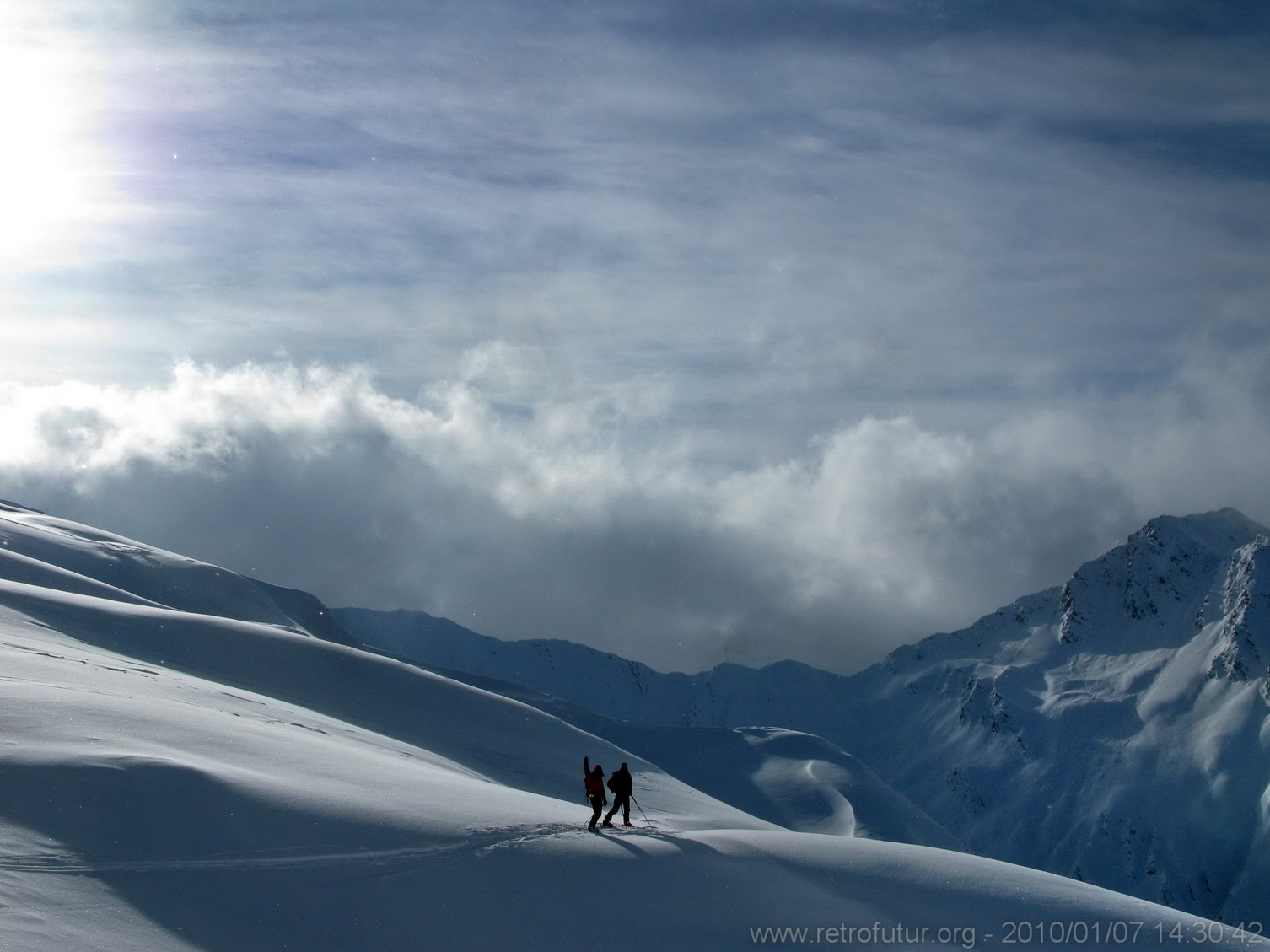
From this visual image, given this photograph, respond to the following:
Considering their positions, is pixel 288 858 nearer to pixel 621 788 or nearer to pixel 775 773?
pixel 621 788

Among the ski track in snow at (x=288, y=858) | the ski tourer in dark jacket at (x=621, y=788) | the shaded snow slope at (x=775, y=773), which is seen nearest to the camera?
the ski track in snow at (x=288, y=858)

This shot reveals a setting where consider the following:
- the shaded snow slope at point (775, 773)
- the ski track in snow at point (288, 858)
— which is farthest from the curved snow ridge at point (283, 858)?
the shaded snow slope at point (775, 773)

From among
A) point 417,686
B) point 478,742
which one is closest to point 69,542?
point 417,686

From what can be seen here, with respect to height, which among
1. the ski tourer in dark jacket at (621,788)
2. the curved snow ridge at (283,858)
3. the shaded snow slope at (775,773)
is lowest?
the shaded snow slope at (775,773)

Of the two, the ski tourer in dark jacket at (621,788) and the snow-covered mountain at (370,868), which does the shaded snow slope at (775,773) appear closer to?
the ski tourer in dark jacket at (621,788)

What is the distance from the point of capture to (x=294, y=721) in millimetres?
30391

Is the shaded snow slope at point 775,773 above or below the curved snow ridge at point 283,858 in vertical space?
below

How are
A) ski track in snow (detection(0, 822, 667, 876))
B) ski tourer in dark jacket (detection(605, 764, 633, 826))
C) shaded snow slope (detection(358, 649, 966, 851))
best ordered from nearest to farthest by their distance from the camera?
ski track in snow (detection(0, 822, 667, 876)) → ski tourer in dark jacket (detection(605, 764, 633, 826)) → shaded snow slope (detection(358, 649, 966, 851))

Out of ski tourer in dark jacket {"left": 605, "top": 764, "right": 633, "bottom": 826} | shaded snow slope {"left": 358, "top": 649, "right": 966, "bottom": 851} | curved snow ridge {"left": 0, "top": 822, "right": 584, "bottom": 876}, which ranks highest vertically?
ski tourer in dark jacket {"left": 605, "top": 764, "right": 633, "bottom": 826}

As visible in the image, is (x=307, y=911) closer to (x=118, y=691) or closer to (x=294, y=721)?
(x=118, y=691)

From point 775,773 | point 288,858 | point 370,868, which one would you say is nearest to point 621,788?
point 370,868

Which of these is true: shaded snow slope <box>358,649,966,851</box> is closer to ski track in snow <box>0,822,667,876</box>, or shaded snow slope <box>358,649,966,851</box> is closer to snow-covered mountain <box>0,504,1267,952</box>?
snow-covered mountain <box>0,504,1267,952</box>

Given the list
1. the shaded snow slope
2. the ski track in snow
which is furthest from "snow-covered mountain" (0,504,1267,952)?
the shaded snow slope

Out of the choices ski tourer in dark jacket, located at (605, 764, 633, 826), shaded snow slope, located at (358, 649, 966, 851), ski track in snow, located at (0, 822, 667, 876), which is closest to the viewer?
ski track in snow, located at (0, 822, 667, 876)
